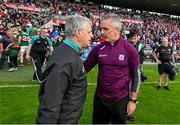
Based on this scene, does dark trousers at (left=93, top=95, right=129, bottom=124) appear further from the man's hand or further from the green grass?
the green grass

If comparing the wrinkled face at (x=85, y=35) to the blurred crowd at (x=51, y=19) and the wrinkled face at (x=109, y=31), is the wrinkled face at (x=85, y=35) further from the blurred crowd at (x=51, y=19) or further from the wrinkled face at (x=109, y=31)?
the blurred crowd at (x=51, y=19)

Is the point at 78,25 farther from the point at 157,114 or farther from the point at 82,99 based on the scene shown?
the point at 157,114

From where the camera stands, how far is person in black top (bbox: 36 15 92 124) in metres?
3.05

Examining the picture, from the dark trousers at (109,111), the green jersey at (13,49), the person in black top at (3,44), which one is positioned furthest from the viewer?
the person in black top at (3,44)

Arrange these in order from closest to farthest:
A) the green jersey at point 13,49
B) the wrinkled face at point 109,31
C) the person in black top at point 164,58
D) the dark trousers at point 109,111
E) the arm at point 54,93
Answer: the arm at point 54,93
the wrinkled face at point 109,31
the dark trousers at point 109,111
the person in black top at point 164,58
the green jersey at point 13,49

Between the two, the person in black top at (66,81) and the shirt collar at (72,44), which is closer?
the person in black top at (66,81)

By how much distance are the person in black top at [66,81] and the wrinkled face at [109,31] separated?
117cm

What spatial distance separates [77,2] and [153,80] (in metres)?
32.8

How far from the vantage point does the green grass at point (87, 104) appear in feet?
24.1

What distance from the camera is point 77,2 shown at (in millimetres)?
45562

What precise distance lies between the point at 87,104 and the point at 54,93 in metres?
5.68

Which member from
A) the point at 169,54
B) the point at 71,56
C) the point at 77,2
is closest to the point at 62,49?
the point at 71,56

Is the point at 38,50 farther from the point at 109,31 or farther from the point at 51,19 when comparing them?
the point at 51,19

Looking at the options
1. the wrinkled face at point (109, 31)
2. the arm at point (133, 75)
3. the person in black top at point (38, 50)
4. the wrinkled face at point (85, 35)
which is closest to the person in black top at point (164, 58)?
the person in black top at point (38, 50)
